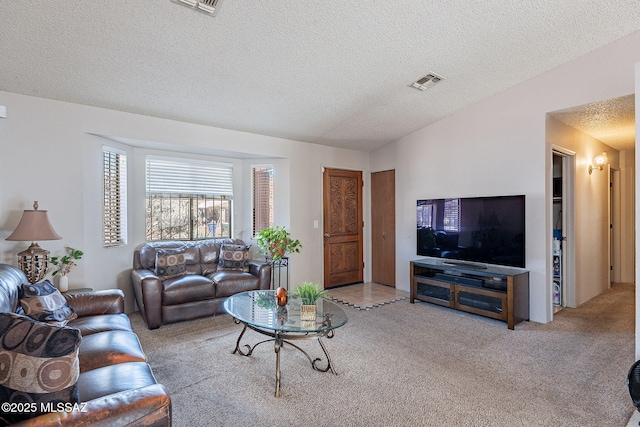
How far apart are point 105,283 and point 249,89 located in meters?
2.87

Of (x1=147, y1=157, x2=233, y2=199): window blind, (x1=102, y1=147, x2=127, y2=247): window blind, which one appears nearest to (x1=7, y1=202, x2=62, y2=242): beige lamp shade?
(x1=102, y1=147, x2=127, y2=247): window blind

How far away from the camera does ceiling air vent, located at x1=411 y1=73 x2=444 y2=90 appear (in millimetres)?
3670

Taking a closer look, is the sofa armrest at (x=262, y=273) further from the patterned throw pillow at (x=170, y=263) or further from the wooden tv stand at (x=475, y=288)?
the wooden tv stand at (x=475, y=288)

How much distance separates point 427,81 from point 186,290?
12.0 ft

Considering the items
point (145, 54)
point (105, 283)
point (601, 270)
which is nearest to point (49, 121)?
point (145, 54)

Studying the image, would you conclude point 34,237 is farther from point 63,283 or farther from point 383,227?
point 383,227

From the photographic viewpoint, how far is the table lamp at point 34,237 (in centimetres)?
290

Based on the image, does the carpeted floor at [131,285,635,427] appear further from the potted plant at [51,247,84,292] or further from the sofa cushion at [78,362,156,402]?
the potted plant at [51,247,84,292]

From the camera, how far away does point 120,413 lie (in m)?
1.24

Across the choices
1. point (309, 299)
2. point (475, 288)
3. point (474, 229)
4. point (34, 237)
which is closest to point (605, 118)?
point (474, 229)

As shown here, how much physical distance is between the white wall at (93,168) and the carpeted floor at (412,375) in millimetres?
1121

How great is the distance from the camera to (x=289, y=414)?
2094 millimetres

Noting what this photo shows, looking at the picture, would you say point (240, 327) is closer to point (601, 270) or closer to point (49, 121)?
point (49, 121)

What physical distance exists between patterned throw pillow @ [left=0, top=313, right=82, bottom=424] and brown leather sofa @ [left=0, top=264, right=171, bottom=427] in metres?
0.06
